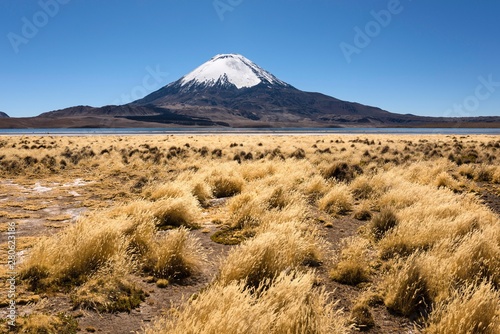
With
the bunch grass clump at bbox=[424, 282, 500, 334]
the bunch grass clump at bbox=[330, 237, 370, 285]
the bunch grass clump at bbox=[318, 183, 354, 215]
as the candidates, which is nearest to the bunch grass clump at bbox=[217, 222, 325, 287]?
the bunch grass clump at bbox=[330, 237, 370, 285]

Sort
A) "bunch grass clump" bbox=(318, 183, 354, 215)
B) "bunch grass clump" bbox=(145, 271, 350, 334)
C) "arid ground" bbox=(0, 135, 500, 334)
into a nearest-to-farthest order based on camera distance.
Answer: "bunch grass clump" bbox=(145, 271, 350, 334)
"arid ground" bbox=(0, 135, 500, 334)
"bunch grass clump" bbox=(318, 183, 354, 215)

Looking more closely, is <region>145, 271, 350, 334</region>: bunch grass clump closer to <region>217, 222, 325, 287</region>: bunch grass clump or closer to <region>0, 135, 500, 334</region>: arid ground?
<region>0, 135, 500, 334</region>: arid ground

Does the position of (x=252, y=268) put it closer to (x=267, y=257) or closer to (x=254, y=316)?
(x=267, y=257)

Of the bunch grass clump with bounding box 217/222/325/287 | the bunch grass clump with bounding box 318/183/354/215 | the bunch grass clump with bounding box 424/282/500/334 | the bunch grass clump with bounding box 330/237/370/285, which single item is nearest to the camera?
the bunch grass clump with bounding box 424/282/500/334

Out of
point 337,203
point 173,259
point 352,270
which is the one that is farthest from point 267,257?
point 337,203

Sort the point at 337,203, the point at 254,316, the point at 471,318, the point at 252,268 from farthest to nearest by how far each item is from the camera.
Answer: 1. the point at 337,203
2. the point at 252,268
3. the point at 471,318
4. the point at 254,316

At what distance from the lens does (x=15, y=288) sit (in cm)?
487

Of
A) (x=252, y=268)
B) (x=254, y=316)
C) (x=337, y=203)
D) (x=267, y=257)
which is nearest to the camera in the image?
(x=254, y=316)

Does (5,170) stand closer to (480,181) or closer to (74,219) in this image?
(74,219)

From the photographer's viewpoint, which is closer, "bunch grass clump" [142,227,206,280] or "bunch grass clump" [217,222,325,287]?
"bunch grass clump" [217,222,325,287]

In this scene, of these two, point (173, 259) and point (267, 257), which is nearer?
point (267, 257)

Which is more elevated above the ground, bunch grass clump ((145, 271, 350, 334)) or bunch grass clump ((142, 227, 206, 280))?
bunch grass clump ((145, 271, 350, 334))

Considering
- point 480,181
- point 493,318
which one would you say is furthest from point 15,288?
point 480,181

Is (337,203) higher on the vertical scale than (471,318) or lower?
lower
